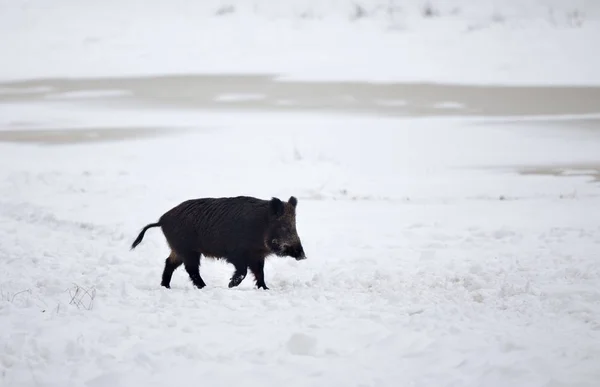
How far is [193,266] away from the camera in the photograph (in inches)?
329

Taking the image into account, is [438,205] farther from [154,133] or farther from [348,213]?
[154,133]

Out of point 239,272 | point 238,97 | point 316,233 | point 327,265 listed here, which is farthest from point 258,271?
point 238,97

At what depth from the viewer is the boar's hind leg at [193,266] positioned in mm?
8344

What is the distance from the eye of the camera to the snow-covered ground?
5.66 m

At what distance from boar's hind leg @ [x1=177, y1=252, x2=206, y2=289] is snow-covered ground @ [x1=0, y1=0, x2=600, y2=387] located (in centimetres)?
48

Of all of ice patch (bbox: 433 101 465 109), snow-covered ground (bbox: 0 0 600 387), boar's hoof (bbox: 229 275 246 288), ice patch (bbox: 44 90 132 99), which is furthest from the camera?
ice patch (bbox: 44 90 132 99)

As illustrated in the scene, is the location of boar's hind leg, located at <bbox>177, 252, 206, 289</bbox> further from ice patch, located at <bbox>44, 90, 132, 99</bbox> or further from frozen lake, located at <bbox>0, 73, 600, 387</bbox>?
ice patch, located at <bbox>44, 90, 132, 99</bbox>

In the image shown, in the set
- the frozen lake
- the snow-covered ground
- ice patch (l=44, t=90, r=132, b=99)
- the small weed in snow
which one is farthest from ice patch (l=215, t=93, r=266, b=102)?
the small weed in snow

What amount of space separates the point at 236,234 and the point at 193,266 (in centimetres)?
56

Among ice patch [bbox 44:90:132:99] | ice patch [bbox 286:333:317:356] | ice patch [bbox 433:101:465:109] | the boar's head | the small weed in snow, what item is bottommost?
ice patch [bbox 286:333:317:356]

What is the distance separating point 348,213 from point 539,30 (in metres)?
16.5

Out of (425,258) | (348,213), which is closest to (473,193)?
(348,213)

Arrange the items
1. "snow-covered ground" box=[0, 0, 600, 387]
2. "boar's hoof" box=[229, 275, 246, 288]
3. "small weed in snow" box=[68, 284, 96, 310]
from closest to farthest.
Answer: "snow-covered ground" box=[0, 0, 600, 387]
"small weed in snow" box=[68, 284, 96, 310]
"boar's hoof" box=[229, 275, 246, 288]

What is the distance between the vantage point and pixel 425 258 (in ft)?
32.0
